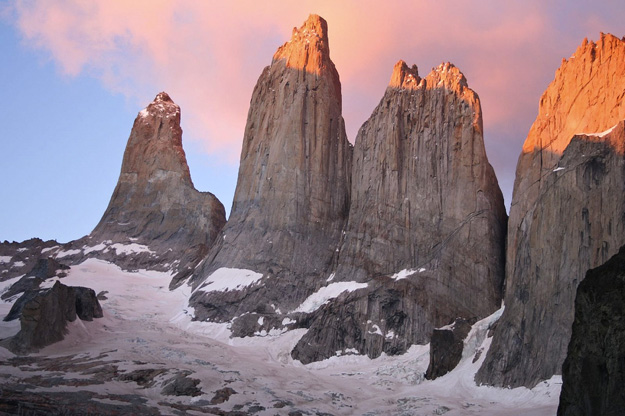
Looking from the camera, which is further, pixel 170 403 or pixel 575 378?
pixel 170 403

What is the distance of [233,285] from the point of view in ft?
246

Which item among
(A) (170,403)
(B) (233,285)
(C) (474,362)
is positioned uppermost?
(B) (233,285)

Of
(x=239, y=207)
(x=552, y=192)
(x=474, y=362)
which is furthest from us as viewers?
(x=239, y=207)

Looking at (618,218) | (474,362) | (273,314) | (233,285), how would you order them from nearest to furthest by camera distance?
1. (618,218)
2. (474,362)
3. (273,314)
4. (233,285)

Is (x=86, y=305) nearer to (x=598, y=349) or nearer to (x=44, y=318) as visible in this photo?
(x=44, y=318)

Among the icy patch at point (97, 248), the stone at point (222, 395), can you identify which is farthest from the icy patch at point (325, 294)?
the icy patch at point (97, 248)

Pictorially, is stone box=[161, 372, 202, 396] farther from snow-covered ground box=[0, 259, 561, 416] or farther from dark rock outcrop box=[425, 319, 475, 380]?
dark rock outcrop box=[425, 319, 475, 380]

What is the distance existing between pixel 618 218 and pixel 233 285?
4306cm

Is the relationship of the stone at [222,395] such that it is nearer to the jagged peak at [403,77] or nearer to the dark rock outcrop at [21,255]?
the jagged peak at [403,77]

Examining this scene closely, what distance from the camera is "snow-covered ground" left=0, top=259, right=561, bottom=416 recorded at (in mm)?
44156

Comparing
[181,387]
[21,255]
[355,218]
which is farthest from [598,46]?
[21,255]

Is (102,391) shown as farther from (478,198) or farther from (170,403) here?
(478,198)

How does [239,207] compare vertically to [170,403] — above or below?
above

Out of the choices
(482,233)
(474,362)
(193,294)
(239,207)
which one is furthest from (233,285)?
(474,362)
